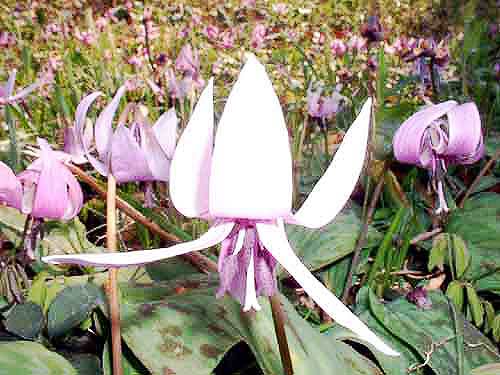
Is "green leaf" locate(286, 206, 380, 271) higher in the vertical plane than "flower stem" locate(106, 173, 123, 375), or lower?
lower

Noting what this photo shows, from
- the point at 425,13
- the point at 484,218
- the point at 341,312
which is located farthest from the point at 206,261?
the point at 425,13

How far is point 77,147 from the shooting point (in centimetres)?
100

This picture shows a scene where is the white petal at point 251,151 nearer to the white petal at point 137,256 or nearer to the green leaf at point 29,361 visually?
the white petal at point 137,256

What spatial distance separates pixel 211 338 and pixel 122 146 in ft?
1.28

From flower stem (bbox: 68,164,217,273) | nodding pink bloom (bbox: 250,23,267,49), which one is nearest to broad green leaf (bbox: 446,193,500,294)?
flower stem (bbox: 68,164,217,273)

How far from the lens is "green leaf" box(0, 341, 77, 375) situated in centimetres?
77

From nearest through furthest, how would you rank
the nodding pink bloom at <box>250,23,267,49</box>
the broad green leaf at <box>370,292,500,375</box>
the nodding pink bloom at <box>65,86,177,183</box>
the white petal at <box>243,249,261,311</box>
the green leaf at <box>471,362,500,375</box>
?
the white petal at <box>243,249,261,311</box> < the nodding pink bloom at <box>65,86,177,183</box> < the green leaf at <box>471,362,500,375</box> < the broad green leaf at <box>370,292,500,375</box> < the nodding pink bloom at <box>250,23,267,49</box>

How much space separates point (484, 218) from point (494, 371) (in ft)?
2.51

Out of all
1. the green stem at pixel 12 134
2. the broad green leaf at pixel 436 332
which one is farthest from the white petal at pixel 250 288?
the green stem at pixel 12 134

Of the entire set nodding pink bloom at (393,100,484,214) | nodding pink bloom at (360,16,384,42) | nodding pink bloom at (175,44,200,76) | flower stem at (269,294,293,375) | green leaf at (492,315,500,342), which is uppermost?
nodding pink bloom at (360,16,384,42)

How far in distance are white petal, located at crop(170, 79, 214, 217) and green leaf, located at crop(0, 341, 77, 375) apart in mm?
420

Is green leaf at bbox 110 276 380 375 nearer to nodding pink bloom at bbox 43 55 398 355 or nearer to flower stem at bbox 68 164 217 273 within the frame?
flower stem at bbox 68 164 217 273

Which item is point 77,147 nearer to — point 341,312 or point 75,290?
point 75,290

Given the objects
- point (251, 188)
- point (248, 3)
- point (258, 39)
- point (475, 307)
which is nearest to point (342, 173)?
point (251, 188)
